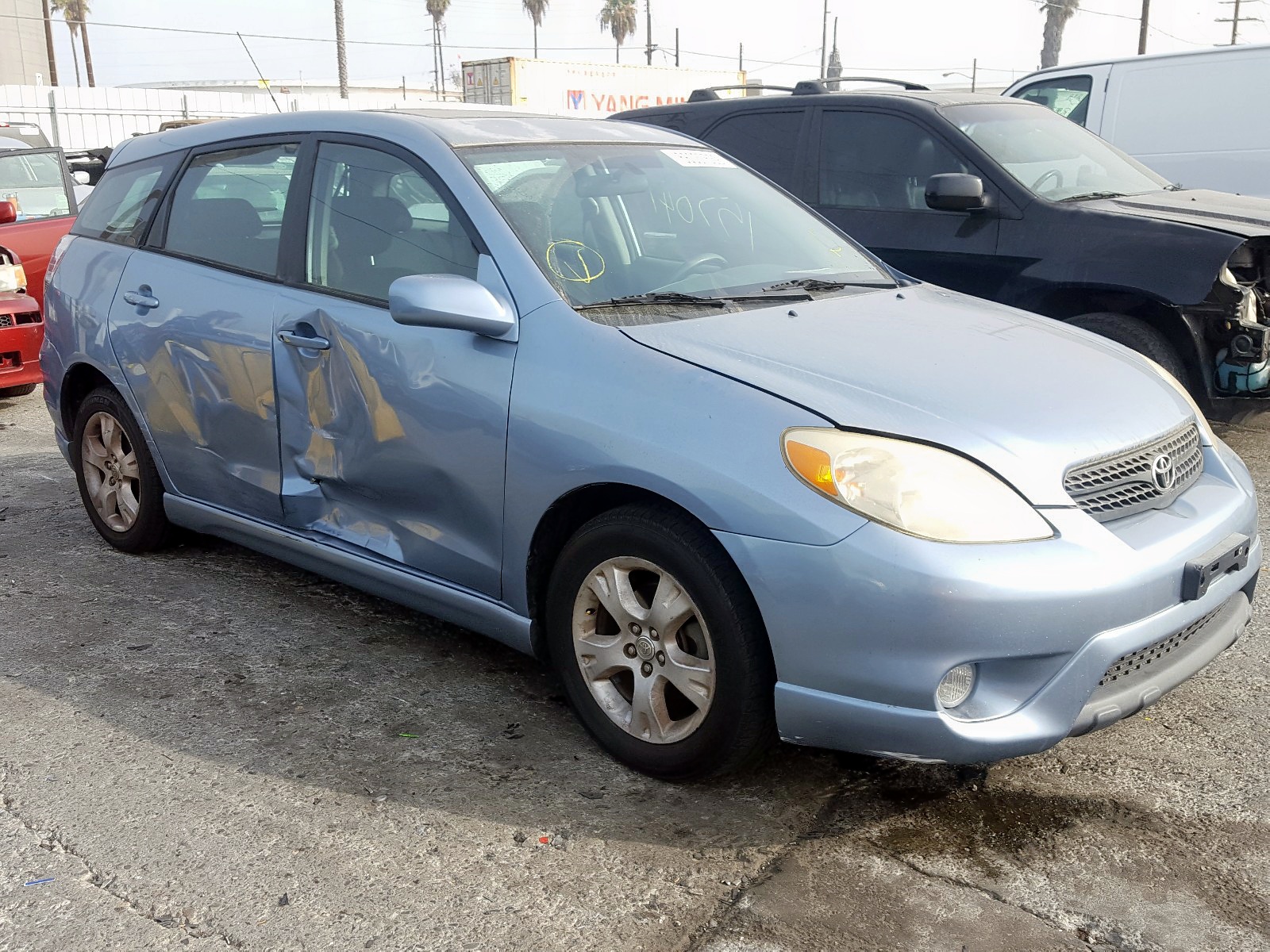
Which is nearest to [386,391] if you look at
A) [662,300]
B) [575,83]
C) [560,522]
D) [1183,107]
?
[560,522]

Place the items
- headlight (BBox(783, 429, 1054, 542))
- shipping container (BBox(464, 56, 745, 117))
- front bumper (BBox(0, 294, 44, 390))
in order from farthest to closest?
shipping container (BBox(464, 56, 745, 117)) → front bumper (BBox(0, 294, 44, 390)) → headlight (BBox(783, 429, 1054, 542))

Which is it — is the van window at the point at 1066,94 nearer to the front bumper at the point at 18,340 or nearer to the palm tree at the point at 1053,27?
the front bumper at the point at 18,340

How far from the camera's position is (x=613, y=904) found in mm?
2600

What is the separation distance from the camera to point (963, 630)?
258 centimetres

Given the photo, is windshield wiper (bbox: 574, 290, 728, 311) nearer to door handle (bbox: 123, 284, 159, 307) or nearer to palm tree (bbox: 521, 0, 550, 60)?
door handle (bbox: 123, 284, 159, 307)

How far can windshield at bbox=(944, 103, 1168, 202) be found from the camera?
20.9ft

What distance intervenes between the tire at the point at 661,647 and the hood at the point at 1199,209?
4.03m

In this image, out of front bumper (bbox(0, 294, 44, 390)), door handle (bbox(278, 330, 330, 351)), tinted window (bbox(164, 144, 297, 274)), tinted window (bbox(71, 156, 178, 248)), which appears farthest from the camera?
front bumper (bbox(0, 294, 44, 390))

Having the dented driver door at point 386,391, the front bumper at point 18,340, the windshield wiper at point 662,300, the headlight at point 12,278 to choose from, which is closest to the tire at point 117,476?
the dented driver door at point 386,391

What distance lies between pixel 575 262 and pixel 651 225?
0.39 metres

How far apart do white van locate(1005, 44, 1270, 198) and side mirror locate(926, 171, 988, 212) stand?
12.7 ft

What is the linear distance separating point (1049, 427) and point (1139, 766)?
97cm

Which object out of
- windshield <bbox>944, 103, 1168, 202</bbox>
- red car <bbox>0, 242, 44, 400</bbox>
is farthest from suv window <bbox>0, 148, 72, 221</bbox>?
windshield <bbox>944, 103, 1168, 202</bbox>

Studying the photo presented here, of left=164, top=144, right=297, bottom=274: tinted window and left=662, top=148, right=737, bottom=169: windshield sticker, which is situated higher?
left=662, top=148, right=737, bottom=169: windshield sticker
